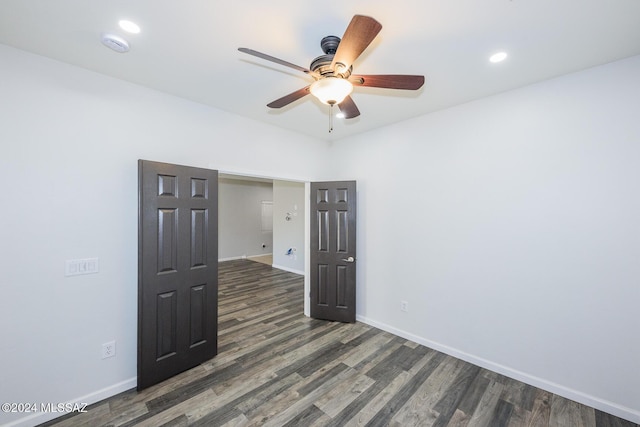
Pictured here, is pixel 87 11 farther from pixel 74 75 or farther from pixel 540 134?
pixel 540 134

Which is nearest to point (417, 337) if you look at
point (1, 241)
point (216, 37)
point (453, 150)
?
point (453, 150)

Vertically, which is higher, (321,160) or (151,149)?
(321,160)

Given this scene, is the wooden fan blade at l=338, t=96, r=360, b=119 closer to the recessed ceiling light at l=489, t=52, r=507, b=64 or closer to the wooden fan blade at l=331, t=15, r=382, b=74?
the wooden fan blade at l=331, t=15, r=382, b=74

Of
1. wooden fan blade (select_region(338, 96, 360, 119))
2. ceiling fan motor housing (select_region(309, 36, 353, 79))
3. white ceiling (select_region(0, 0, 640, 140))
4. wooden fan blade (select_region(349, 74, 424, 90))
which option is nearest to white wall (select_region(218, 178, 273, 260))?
white ceiling (select_region(0, 0, 640, 140))

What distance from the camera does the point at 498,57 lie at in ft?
6.65

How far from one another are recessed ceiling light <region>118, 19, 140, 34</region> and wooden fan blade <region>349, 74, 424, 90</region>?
1.50 meters

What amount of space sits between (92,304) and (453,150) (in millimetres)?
3994

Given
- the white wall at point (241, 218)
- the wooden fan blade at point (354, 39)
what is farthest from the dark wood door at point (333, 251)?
the white wall at point (241, 218)

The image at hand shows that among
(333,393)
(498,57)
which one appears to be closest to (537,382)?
(333,393)

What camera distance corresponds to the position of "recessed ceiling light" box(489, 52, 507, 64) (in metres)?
1.99

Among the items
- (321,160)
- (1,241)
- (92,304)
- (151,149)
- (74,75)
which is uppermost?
(74,75)

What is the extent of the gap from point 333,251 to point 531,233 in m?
2.36

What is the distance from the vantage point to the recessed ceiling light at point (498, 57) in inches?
78.3

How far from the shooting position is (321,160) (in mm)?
4250
